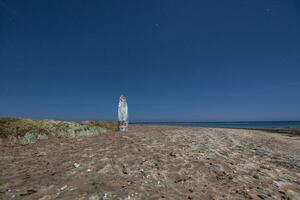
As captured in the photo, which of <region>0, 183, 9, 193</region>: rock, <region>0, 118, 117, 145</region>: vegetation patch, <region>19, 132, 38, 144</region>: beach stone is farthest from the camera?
<region>0, 118, 117, 145</region>: vegetation patch

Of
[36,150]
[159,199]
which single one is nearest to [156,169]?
[159,199]

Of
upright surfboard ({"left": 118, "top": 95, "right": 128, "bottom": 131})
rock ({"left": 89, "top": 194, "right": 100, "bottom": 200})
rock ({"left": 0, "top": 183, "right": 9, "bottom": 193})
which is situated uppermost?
upright surfboard ({"left": 118, "top": 95, "right": 128, "bottom": 131})

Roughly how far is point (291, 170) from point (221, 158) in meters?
2.16

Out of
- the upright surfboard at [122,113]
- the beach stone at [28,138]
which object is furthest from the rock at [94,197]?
the upright surfboard at [122,113]

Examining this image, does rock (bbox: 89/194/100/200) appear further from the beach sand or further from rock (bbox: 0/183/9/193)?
rock (bbox: 0/183/9/193)

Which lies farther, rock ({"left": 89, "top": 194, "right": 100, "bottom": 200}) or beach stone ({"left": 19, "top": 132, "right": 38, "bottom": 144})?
beach stone ({"left": 19, "top": 132, "right": 38, "bottom": 144})

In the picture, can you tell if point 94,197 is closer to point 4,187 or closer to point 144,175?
point 144,175

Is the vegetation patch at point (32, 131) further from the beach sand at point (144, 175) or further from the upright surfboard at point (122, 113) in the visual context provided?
the beach sand at point (144, 175)

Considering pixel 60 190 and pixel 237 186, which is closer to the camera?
pixel 60 190

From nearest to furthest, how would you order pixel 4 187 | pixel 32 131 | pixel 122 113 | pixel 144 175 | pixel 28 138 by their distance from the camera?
pixel 4 187, pixel 144 175, pixel 28 138, pixel 32 131, pixel 122 113

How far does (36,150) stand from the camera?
9.05 meters

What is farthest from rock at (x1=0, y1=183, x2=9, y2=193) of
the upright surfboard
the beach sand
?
the upright surfboard

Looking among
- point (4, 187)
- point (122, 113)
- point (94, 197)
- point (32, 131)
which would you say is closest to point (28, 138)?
point (32, 131)

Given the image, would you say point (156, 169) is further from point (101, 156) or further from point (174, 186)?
point (101, 156)
